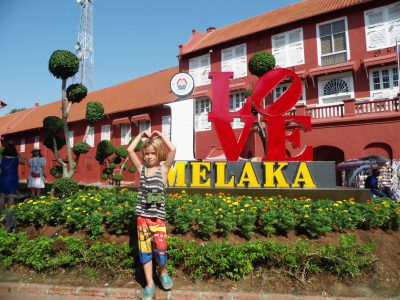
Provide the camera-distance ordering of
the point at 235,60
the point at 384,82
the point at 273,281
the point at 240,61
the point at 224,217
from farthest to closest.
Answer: the point at 235,60 → the point at 240,61 → the point at 384,82 → the point at 224,217 → the point at 273,281

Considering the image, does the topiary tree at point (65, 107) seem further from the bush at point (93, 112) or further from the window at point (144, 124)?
the window at point (144, 124)

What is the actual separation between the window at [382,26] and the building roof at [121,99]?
1307cm

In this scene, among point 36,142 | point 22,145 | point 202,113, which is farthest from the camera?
point 22,145

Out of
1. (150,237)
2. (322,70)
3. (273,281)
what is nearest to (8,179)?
(150,237)

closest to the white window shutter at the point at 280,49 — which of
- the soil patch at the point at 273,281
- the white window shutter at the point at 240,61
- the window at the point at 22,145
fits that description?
the white window shutter at the point at 240,61

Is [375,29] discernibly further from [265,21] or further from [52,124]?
[52,124]

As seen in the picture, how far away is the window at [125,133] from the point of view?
971 inches

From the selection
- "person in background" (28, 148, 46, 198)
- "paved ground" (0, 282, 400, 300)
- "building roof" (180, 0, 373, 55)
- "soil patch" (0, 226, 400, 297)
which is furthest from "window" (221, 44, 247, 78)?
"paved ground" (0, 282, 400, 300)

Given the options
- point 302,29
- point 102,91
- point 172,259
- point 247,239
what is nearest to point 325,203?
point 247,239

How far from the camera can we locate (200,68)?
70.0 feet

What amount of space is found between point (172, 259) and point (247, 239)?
1386mm

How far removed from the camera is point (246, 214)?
5004 millimetres

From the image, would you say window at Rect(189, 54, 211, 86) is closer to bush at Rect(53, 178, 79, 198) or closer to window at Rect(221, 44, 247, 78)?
window at Rect(221, 44, 247, 78)

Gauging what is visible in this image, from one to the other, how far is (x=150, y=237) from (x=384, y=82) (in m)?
16.2
